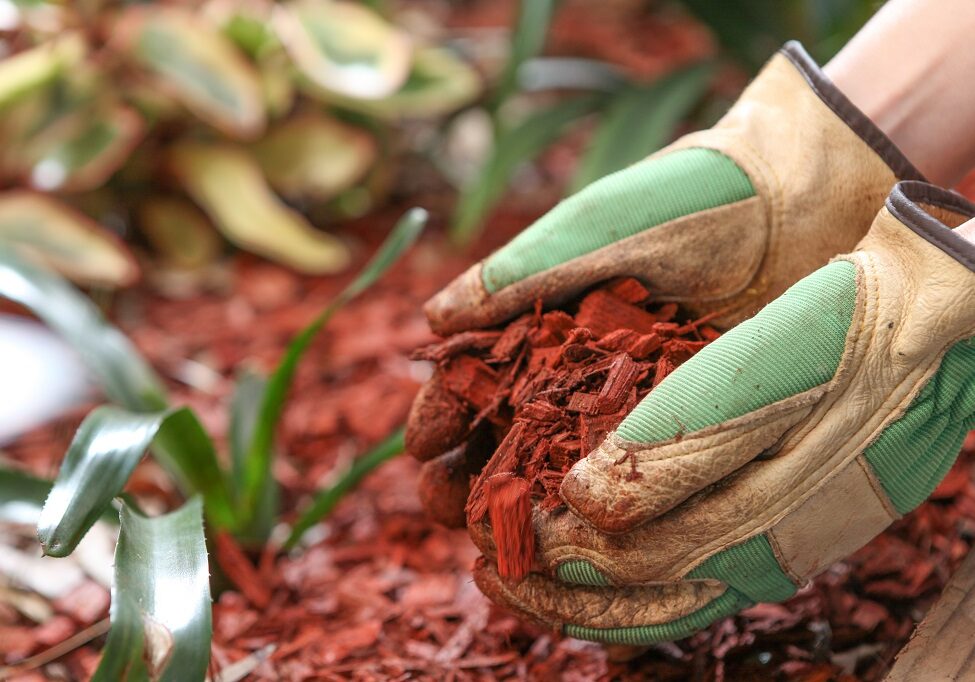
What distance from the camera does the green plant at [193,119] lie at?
2.41m

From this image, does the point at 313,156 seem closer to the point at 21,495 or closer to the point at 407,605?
the point at 21,495

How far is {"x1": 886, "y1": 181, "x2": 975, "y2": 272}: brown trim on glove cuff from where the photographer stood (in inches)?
37.4

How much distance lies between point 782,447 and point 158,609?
2.20 ft

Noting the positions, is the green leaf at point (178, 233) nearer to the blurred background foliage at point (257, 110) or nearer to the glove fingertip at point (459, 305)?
the blurred background foliage at point (257, 110)

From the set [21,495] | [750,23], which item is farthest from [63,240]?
[750,23]

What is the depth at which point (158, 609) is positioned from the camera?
3.23ft

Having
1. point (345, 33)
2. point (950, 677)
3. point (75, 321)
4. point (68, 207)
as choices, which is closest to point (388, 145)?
point (345, 33)

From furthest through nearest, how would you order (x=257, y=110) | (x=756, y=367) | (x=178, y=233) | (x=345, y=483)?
(x=178, y=233) → (x=257, y=110) → (x=345, y=483) → (x=756, y=367)

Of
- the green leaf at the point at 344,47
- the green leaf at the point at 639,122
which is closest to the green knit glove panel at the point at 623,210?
the green leaf at the point at 639,122

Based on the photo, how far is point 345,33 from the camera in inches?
101

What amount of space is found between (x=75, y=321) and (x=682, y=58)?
244cm

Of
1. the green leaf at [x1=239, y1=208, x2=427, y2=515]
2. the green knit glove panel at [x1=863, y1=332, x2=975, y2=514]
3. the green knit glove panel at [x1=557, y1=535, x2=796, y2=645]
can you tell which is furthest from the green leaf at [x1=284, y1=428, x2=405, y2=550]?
the green knit glove panel at [x1=863, y1=332, x2=975, y2=514]

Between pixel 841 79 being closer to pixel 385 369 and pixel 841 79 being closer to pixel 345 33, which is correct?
pixel 385 369

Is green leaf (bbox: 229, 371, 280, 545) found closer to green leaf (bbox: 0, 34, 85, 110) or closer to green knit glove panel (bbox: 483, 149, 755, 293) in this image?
green knit glove panel (bbox: 483, 149, 755, 293)
